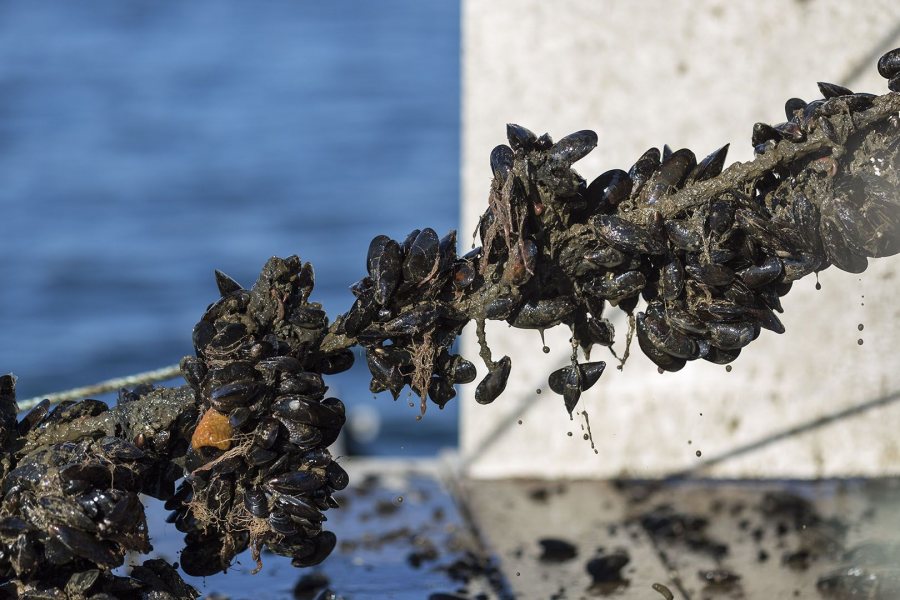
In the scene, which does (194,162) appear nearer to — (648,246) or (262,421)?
(262,421)

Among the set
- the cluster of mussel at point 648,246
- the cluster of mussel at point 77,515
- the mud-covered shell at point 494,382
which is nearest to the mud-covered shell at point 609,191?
the cluster of mussel at point 648,246

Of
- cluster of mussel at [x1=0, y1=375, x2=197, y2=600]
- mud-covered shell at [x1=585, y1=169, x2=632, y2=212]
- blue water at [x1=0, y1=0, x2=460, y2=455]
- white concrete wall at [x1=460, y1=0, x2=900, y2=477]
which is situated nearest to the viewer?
cluster of mussel at [x1=0, y1=375, x2=197, y2=600]

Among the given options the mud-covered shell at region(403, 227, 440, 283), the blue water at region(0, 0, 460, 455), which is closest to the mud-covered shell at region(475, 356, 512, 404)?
the mud-covered shell at region(403, 227, 440, 283)

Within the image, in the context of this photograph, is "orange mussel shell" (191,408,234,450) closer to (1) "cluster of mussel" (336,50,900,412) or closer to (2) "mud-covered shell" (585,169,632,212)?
(1) "cluster of mussel" (336,50,900,412)

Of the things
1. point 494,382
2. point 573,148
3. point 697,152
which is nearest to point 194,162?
point 697,152

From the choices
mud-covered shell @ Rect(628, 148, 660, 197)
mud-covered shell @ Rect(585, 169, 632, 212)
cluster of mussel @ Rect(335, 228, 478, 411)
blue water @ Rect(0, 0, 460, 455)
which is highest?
blue water @ Rect(0, 0, 460, 455)

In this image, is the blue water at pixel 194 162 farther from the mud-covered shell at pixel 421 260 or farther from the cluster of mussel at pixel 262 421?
the mud-covered shell at pixel 421 260
